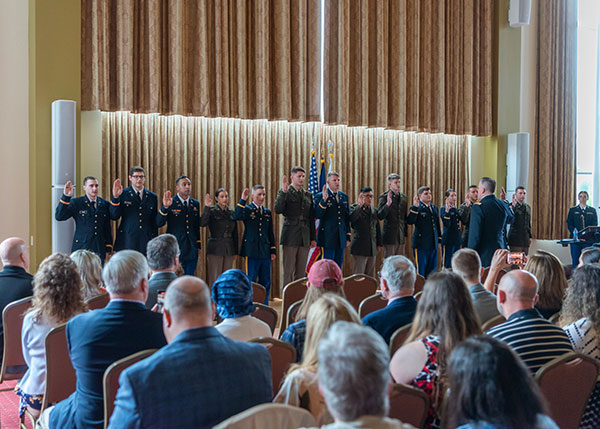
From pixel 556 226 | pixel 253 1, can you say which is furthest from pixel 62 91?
pixel 556 226

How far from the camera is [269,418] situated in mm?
1667

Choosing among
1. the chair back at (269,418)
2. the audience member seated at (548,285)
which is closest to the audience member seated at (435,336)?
the chair back at (269,418)

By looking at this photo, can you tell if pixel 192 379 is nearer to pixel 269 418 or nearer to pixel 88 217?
pixel 269 418

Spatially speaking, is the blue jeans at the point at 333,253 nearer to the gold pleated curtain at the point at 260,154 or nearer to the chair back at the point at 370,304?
the gold pleated curtain at the point at 260,154

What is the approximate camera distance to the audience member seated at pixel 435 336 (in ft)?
7.70

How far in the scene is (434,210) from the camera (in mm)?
9195

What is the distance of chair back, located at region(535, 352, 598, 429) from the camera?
7.87 feet

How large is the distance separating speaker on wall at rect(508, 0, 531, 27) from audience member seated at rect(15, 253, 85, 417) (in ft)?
32.0

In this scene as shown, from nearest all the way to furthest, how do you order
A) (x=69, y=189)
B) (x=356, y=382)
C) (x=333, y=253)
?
(x=356, y=382)
(x=69, y=189)
(x=333, y=253)

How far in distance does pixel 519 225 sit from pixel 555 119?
2799 millimetres

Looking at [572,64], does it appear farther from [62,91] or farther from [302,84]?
[62,91]

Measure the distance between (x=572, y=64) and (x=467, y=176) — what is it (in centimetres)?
305

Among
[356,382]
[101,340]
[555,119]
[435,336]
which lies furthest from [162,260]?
[555,119]

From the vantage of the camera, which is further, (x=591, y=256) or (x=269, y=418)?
(x=591, y=256)
